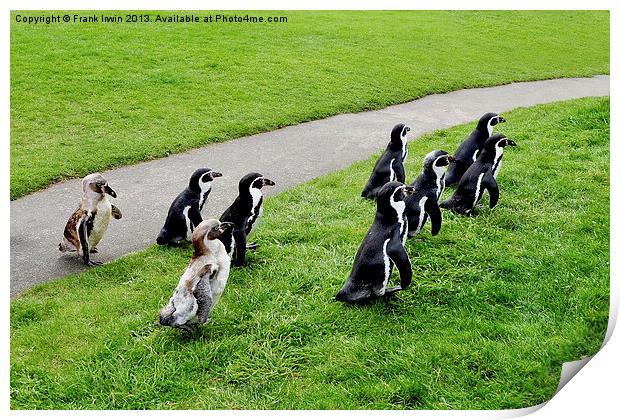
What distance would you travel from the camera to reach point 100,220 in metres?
4.70

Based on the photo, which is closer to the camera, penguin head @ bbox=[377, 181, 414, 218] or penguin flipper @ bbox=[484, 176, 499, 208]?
penguin head @ bbox=[377, 181, 414, 218]

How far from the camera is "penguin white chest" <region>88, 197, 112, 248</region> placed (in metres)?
4.68

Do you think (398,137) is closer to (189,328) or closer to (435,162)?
(435,162)

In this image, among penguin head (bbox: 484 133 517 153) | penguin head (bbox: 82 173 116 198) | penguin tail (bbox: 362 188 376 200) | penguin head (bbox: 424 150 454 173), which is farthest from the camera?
penguin tail (bbox: 362 188 376 200)

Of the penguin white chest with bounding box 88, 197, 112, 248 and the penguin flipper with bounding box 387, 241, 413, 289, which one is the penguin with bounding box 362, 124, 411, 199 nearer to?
the penguin flipper with bounding box 387, 241, 413, 289

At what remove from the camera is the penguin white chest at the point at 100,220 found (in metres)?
4.68

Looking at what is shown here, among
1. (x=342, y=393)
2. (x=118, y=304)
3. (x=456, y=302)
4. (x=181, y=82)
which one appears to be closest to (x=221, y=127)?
(x=181, y=82)

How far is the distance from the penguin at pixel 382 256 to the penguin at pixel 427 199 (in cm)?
69

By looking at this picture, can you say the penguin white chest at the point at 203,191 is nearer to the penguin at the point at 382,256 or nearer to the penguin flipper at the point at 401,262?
the penguin at the point at 382,256

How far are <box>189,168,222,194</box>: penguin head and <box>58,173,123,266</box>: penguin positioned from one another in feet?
1.77

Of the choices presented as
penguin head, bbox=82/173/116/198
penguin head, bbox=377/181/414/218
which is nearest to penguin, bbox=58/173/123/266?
penguin head, bbox=82/173/116/198

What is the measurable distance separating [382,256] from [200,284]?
1.00 m

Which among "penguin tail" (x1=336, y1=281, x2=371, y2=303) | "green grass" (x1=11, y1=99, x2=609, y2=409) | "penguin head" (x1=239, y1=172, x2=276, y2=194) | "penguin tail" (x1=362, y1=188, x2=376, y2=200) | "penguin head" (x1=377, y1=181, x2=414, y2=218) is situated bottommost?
"green grass" (x1=11, y1=99, x2=609, y2=409)

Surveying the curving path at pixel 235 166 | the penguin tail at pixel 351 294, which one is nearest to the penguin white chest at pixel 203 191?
the curving path at pixel 235 166
